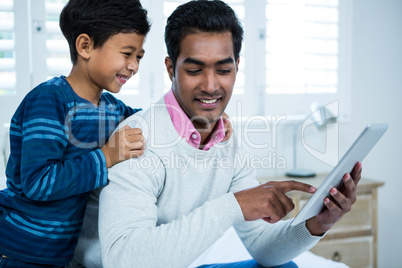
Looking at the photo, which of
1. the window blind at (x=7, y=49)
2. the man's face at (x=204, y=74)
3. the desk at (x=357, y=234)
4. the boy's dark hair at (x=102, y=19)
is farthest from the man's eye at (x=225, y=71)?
the window blind at (x=7, y=49)

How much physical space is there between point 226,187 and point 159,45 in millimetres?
1329

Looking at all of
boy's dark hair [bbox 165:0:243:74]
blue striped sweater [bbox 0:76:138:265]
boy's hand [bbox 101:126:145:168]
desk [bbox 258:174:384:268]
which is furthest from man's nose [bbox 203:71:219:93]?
desk [bbox 258:174:384:268]

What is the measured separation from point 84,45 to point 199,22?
0.36 meters

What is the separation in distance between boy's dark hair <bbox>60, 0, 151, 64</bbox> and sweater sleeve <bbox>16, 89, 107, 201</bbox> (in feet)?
0.75

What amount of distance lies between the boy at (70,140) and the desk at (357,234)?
132cm

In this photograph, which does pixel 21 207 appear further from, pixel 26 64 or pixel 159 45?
pixel 159 45

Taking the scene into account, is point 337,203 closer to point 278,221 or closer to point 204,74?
point 278,221

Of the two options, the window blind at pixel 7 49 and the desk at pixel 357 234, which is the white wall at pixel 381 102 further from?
the window blind at pixel 7 49

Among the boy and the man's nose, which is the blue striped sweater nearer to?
the boy

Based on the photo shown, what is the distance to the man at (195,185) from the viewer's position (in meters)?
0.86

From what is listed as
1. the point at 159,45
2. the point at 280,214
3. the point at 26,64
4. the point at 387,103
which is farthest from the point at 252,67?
the point at 280,214

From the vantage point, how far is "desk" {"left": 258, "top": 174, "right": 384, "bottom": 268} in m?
2.16

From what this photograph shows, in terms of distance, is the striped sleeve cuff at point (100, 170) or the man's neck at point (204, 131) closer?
the striped sleeve cuff at point (100, 170)

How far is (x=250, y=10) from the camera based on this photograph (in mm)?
2455
